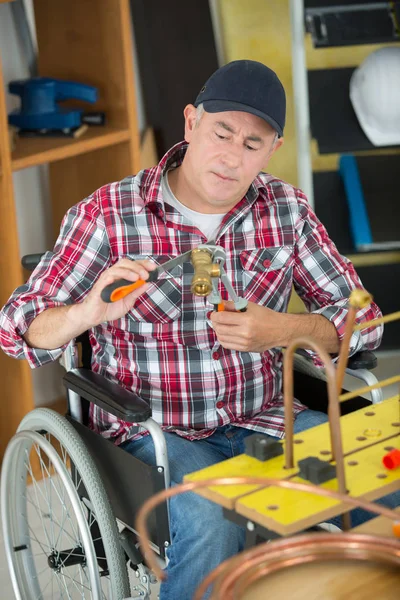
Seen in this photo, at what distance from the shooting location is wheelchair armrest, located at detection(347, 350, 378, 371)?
2053mm

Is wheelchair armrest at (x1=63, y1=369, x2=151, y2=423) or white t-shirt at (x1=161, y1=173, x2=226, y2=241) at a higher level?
white t-shirt at (x1=161, y1=173, x2=226, y2=241)

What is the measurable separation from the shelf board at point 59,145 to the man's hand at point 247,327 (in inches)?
46.8

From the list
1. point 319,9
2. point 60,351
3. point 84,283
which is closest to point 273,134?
point 84,283

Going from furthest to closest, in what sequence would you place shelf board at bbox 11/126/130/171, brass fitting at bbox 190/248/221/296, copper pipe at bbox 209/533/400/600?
shelf board at bbox 11/126/130/171
brass fitting at bbox 190/248/221/296
copper pipe at bbox 209/533/400/600

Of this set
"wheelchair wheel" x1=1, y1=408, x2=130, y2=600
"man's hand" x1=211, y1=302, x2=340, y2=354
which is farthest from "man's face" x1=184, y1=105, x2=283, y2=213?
"wheelchair wheel" x1=1, y1=408, x2=130, y2=600

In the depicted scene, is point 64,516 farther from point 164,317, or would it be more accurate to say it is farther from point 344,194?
point 344,194

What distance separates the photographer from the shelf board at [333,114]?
144 inches

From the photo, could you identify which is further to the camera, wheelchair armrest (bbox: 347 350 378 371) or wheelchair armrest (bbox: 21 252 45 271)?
wheelchair armrest (bbox: 21 252 45 271)

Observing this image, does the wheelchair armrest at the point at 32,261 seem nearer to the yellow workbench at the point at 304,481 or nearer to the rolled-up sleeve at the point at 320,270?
the rolled-up sleeve at the point at 320,270

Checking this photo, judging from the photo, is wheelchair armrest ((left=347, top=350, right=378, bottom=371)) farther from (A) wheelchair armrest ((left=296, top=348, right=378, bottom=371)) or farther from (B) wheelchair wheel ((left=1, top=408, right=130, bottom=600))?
(B) wheelchair wheel ((left=1, top=408, right=130, bottom=600))

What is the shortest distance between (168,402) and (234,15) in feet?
7.58

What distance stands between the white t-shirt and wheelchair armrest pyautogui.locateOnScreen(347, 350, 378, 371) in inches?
16.2

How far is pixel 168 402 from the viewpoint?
6.82 ft

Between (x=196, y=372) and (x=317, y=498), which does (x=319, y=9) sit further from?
(x=317, y=498)
